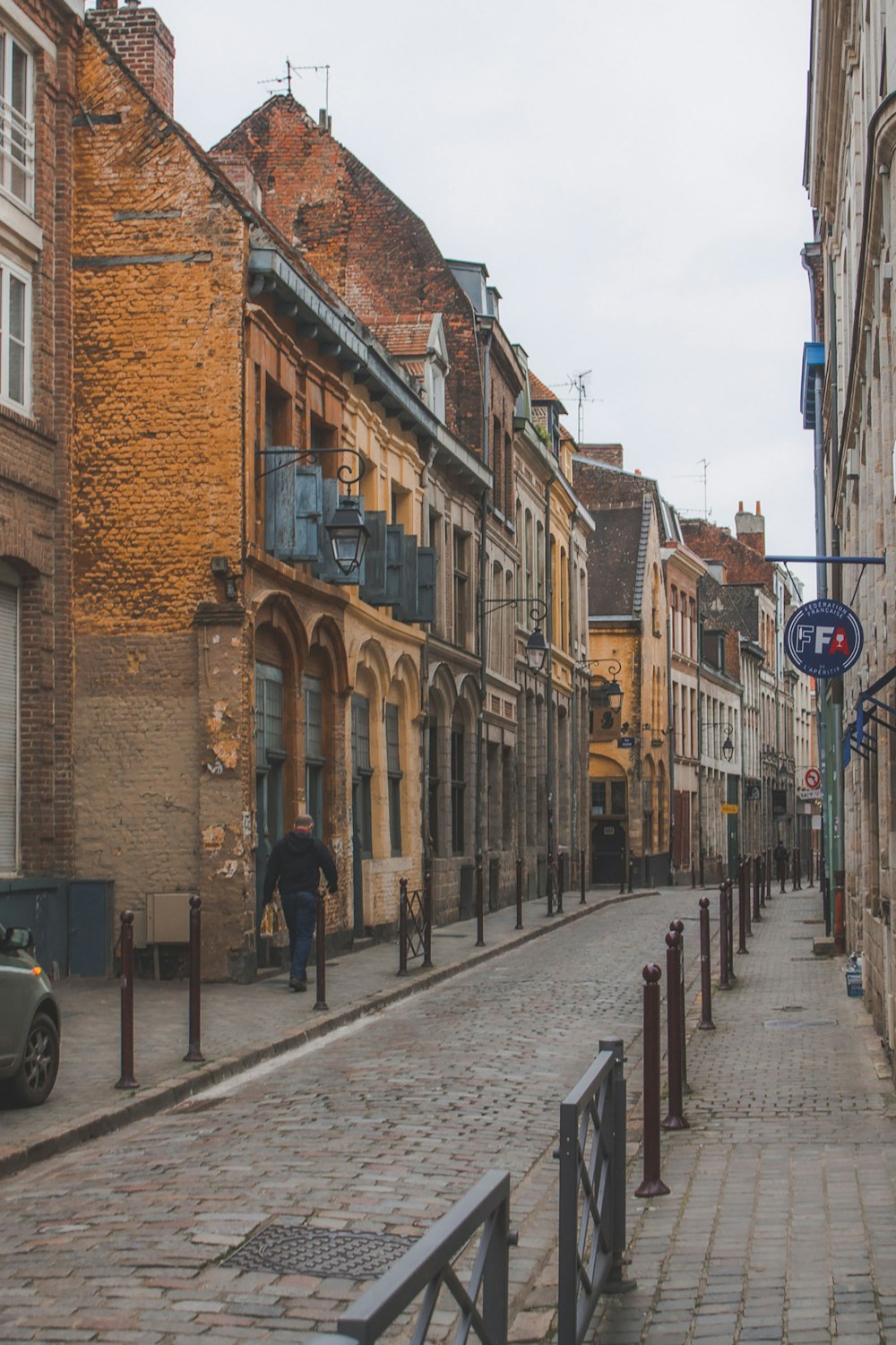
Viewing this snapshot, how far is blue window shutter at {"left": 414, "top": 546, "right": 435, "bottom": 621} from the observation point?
23.5 metres

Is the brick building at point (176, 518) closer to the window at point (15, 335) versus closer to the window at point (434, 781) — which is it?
the window at point (15, 335)

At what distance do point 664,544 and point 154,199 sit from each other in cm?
3965

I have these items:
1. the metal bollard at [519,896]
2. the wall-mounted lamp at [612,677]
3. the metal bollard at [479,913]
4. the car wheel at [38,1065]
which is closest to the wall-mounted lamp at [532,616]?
the metal bollard at [519,896]

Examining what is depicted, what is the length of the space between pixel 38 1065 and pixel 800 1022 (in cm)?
668

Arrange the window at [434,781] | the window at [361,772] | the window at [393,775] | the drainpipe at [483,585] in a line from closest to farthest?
the window at [361,772]
the window at [393,775]
the window at [434,781]
the drainpipe at [483,585]

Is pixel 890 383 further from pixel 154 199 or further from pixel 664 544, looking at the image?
pixel 664 544

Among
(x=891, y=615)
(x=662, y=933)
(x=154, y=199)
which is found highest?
(x=154, y=199)

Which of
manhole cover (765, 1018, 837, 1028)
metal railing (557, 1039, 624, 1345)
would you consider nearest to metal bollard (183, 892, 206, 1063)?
manhole cover (765, 1018, 837, 1028)

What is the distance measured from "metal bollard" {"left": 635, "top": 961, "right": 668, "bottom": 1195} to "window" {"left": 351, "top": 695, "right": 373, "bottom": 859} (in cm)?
1426

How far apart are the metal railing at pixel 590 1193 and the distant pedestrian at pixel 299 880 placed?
10.2m

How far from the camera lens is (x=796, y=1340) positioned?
526 cm

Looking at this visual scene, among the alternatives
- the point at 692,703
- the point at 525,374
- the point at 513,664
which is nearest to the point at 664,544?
the point at 692,703

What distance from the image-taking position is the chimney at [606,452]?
5966 centimetres

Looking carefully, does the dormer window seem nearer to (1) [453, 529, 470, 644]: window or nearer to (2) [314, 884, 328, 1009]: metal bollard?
(1) [453, 529, 470, 644]: window
